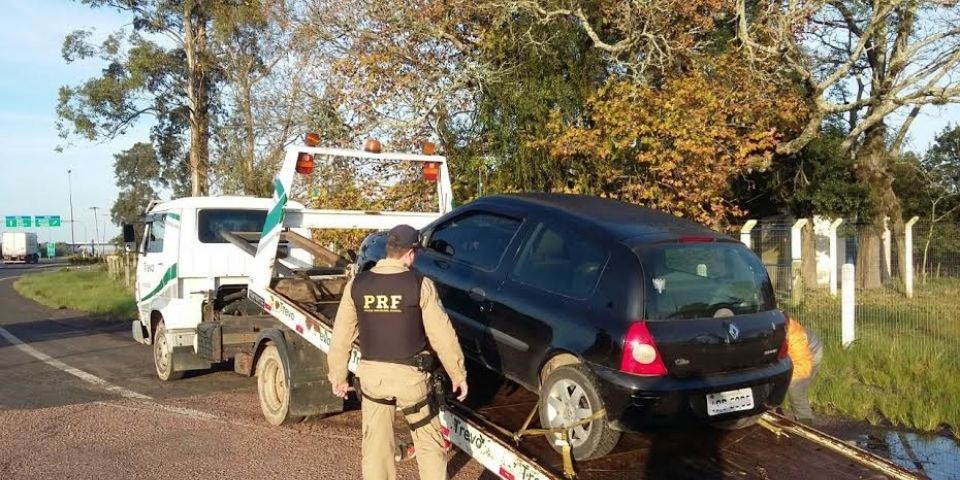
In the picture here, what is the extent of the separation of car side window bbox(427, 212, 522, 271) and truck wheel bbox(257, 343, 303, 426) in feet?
6.78

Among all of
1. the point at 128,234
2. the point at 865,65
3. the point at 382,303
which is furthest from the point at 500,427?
the point at 865,65

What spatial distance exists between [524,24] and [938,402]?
8956 millimetres

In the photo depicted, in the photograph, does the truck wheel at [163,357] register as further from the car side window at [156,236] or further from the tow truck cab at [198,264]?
the car side window at [156,236]

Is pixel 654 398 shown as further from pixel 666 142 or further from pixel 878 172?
pixel 878 172

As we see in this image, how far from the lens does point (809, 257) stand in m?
14.8

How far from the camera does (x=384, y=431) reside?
4.60m

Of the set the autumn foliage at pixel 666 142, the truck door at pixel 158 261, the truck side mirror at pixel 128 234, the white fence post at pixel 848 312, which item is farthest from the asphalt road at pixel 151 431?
the white fence post at pixel 848 312

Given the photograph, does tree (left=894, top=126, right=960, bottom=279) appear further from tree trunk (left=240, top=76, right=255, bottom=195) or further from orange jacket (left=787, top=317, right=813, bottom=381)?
A: orange jacket (left=787, top=317, right=813, bottom=381)

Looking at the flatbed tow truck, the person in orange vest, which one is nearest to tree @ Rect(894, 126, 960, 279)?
the person in orange vest

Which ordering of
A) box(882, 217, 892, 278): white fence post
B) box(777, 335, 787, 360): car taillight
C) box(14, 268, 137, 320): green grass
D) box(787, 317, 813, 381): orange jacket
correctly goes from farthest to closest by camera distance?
box(14, 268, 137, 320): green grass < box(882, 217, 892, 278): white fence post < box(787, 317, 813, 381): orange jacket < box(777, 335, 787, 360): car taillight

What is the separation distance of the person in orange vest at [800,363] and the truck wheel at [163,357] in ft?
22.8

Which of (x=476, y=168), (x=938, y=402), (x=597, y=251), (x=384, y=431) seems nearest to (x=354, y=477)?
(x=384, y=431)

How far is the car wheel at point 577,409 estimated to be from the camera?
445cm

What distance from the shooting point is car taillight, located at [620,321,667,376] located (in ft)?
14.2
